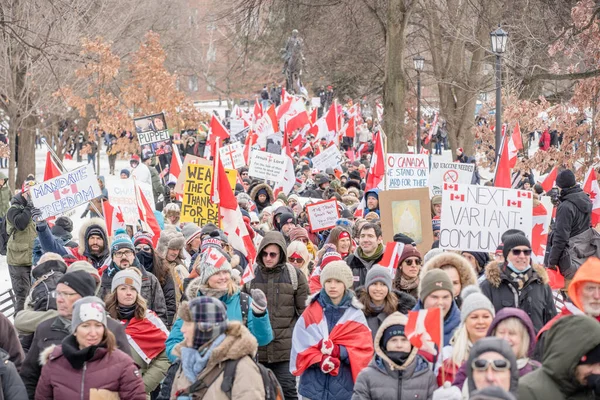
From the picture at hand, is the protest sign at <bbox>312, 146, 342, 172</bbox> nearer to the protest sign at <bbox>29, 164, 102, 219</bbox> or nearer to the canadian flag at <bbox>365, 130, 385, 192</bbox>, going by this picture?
the canadian flag at <bbox>365, 130, 385, 192</bbox>

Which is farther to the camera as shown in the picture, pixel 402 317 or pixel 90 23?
pixel 90 23

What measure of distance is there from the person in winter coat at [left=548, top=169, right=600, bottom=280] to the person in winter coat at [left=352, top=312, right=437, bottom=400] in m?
5.33

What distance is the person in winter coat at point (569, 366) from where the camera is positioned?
15.0 ft

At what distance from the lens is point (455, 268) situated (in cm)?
708

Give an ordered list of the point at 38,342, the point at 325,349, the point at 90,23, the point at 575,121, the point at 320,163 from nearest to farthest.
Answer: the point at 38,342 < the point at 325,349 < the point at 575,121 < the point at 320,163 < the point at 90,23

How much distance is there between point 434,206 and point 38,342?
23.7ft

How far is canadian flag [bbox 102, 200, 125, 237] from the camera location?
12.4 meters

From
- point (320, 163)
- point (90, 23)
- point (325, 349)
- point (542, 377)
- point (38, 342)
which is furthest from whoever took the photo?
point (90, 23)

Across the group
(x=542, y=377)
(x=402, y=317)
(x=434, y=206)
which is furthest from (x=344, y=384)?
(x=434, y=206)

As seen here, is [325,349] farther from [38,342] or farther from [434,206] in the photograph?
[434,206]

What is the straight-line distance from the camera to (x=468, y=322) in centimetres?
574

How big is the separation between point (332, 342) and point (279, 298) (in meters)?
1.17

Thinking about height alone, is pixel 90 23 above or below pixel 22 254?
above

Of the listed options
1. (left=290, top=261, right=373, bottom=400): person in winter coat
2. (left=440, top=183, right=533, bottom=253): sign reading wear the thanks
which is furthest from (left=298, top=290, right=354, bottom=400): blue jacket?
(left=440, top=183, right=533, bottom=253): sign reading wear the thanks
